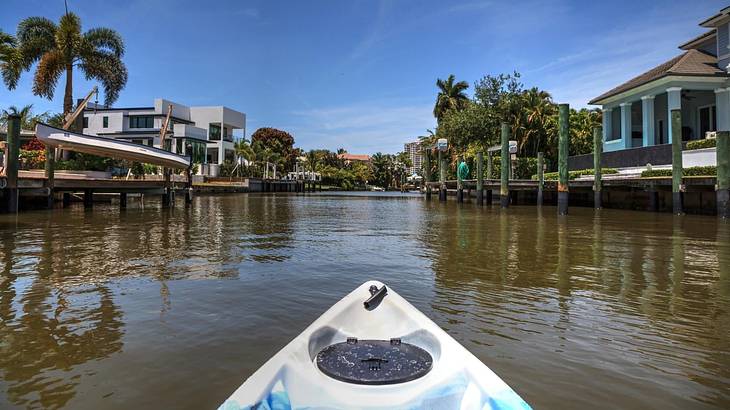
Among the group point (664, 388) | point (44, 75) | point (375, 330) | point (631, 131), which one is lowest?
point (664, 388)

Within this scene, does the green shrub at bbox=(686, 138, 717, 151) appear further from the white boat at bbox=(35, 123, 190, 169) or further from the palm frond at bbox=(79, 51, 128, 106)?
the palm frond at bbox=(79, 51, 128, 106)

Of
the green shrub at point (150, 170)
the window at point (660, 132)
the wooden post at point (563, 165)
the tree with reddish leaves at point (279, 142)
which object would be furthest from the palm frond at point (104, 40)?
the tree with reddish leaves at point (279, 142)

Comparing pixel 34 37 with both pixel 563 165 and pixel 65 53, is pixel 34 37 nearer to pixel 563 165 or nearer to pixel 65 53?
pixel 65 53

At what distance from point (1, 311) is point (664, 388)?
663cm

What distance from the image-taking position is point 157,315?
507cm

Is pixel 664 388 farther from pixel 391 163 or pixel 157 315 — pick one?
pixel 391 163

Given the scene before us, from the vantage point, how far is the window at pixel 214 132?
66750 mm

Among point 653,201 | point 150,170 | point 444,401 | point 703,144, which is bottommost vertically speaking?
point 444,401

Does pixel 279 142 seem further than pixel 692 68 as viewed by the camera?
Yes

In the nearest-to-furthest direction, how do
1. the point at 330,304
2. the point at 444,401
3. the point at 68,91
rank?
the point at 444,401
the point at 330,304
the point at 68,91

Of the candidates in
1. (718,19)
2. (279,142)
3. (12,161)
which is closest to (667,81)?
(718,19)

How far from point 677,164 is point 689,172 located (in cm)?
276

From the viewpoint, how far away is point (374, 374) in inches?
101

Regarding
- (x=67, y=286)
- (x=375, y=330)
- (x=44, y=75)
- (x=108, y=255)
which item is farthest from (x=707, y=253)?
(x=44, y=75)
